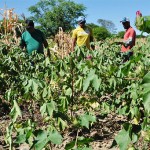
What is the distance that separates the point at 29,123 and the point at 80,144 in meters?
0.70

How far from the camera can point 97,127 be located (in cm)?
367

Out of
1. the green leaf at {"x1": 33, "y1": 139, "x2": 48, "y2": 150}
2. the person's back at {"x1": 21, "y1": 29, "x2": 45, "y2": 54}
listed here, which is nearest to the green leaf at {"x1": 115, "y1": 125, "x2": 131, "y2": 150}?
the green leaf at {"x1": 33, "y1": 139, "x2": 48, "y2": 150}

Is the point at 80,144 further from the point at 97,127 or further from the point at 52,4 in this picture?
the point at 52,4

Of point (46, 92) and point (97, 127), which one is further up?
point (46, 92)

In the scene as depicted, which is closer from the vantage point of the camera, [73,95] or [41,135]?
[41,135]

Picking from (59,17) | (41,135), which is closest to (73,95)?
(41,135)

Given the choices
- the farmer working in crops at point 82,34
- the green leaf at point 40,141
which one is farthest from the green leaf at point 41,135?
the farmer working in crops at point 82,34

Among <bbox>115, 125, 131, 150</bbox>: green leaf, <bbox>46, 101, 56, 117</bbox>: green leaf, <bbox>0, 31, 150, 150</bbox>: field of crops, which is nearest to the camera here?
<bbox>115, 125, 131, 150</bbox>: green leaf

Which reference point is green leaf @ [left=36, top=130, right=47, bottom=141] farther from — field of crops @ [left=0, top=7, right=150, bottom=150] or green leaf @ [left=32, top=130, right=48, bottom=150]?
field of crops @ [left=0, top=7, right=150, bottom=150]

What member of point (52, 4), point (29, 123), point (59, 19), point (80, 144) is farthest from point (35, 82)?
point (52, 4)

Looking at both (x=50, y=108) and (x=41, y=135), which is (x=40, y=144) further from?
→ (x=50, y=108)

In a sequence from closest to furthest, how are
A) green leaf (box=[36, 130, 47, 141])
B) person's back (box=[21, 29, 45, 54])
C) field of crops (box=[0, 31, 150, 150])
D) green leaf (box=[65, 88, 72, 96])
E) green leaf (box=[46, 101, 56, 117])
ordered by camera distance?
green leaf (box=[36, 130, 47, 141]), green leaf (box=[46, 101, 56, 117]), field of crops (box=[0, 31, 150, 150]), green leaf (box=[65, 88, 72, 96]), person's back (box=[21, 29, 45, 54])

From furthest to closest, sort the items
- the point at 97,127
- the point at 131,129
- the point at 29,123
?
1. the point at 97,127
2. the point at 29,123
3. the point at 131,129

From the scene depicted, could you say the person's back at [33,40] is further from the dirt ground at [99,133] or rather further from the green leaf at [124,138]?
the green leaf at [124,138]
